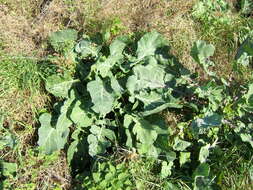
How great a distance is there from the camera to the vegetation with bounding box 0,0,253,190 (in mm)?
3027

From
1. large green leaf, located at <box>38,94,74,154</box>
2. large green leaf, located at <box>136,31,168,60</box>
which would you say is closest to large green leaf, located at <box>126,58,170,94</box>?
large green leaf, located at <box>136,31,168,60</box>

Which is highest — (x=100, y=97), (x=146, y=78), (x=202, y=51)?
(x=202, y=51)

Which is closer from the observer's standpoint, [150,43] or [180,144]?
[180,144]

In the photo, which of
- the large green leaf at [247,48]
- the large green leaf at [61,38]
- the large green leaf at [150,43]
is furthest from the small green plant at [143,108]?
the large green leaf at [247,48]

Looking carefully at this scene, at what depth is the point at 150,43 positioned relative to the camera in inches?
130

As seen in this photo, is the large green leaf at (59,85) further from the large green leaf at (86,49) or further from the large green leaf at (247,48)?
the large green leaf at (247,48)

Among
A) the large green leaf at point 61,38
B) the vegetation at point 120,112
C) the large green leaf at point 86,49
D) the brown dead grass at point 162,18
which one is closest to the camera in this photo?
the vegetation at point 120,112

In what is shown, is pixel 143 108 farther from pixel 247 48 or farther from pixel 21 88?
pixel 21 88

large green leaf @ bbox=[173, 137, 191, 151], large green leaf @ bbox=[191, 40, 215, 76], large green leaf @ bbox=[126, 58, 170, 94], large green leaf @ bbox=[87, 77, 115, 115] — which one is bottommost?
large green leaf @ bbox=[173, 137, 191, 151]

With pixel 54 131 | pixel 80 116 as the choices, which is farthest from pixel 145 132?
pixel 54 131

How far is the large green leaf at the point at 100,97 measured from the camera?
3.03m

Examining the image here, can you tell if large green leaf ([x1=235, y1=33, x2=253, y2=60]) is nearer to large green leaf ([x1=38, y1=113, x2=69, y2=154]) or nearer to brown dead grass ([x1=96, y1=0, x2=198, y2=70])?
brown dead grass ([x1=96, y1=0, x2=198, y2=70])

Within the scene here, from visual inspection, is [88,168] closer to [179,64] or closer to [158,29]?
[179,64]

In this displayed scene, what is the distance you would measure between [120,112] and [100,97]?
26 cm
